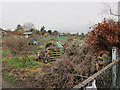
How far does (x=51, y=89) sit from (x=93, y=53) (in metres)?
2.72

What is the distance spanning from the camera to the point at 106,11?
32.1 feet

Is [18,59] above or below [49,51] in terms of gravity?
below

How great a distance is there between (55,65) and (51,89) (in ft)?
3.29

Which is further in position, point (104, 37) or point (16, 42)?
point (16, 42)

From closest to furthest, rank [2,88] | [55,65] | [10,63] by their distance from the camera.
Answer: [2,88] → [55,65] → [10,63]

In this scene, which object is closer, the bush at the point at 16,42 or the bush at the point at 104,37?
the bush at the point at 104,37

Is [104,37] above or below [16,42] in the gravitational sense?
above

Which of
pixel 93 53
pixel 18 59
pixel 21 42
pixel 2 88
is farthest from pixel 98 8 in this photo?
pixel 2 88

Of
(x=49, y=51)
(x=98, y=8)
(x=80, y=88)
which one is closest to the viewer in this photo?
(x=80, y=88)

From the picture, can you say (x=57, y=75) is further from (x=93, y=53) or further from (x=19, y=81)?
(x=93, y=53)

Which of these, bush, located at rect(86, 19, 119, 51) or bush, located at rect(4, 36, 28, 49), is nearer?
bush, located at rect(86, 19, 119, 51)

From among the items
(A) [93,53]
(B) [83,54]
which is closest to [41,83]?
(B) [83,54]

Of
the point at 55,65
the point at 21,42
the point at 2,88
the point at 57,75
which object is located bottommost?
the point at 2,88

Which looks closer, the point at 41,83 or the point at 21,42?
→ the point at 41,83
